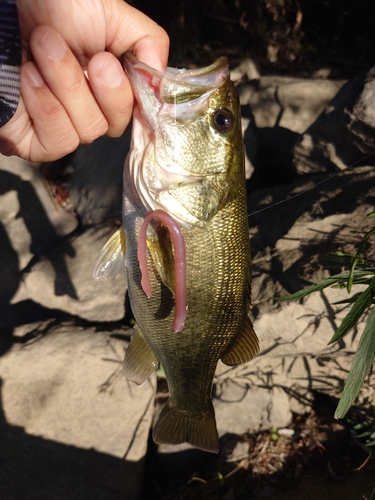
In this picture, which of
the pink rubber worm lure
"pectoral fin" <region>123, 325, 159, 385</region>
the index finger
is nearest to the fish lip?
the index finger

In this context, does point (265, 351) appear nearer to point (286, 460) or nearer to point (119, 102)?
point (286, 460)

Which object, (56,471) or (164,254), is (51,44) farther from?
(56,471)

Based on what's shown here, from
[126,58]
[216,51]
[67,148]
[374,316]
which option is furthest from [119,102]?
[216,51]

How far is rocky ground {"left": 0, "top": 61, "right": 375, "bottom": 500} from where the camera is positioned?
3.29m

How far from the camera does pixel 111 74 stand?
170 centimetres

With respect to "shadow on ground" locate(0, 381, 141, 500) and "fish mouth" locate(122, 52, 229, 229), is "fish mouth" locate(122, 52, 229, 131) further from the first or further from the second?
"shadow on ground" locate(0, 381, 141, 500)

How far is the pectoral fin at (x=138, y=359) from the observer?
2.17m

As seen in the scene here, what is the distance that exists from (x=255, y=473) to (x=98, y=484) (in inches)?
49.0

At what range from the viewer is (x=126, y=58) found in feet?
5.63

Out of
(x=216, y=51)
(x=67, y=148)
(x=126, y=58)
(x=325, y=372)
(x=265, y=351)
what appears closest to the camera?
(x=126, y=58)

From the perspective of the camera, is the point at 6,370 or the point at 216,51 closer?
the point at 6,370

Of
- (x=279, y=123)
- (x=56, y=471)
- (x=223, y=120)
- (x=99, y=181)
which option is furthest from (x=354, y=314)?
(x=99, y=181)

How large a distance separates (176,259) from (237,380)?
247 centimetres

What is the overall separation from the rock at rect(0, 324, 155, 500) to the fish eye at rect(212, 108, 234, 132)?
2393 mm
